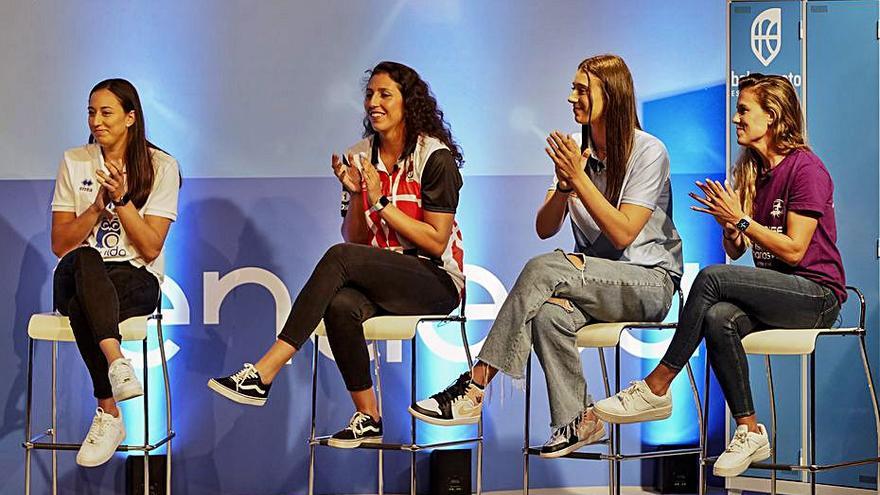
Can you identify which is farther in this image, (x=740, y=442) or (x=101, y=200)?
(x=101, y=200)

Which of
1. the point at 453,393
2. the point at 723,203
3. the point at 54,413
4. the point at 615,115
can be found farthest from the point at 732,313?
the point at 54,413

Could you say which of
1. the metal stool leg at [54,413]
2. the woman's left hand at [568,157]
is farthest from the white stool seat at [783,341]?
the metal stool leg at [54,413]

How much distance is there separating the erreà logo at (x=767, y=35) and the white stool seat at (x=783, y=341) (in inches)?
54.2

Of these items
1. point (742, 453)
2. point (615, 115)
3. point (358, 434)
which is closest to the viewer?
point (742, 453)

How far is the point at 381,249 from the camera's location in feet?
11.7

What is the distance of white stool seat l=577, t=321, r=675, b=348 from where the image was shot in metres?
3.34

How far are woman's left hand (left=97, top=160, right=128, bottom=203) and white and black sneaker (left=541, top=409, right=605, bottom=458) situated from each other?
Result: 5.14ft

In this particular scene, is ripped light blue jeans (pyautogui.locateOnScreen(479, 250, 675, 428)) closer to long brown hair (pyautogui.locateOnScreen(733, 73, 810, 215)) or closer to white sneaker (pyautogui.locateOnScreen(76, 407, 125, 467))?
long brown hair (pyautogui.locateOnScreen(733, 73, 810, 215))

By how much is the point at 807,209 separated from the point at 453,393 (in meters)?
1.17

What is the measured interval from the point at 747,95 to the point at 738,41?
3.00 ft

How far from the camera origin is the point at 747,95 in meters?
3.51

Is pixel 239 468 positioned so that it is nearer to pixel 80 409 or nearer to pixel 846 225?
pixel 80 409

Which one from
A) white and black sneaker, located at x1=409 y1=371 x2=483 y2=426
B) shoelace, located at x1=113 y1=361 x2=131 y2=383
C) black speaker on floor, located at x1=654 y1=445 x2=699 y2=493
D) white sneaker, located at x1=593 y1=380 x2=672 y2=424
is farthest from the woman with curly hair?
black speaker on floor, located at x1=654 y1=445 x2=699 y2=493

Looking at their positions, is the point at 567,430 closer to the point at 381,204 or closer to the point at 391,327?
the point at 391,327
